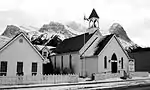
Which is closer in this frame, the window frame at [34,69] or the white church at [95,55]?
the window frame at [34,69]

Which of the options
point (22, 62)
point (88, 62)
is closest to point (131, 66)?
Result: point (88, 62)

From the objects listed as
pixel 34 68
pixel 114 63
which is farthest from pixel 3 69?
A: pixel 114 63

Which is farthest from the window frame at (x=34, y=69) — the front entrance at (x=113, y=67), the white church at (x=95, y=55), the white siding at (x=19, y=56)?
the front entrance at (x=113, y=67)

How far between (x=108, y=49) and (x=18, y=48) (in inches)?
656

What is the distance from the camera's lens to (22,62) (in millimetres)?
28766

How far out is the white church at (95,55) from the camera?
36.2 m

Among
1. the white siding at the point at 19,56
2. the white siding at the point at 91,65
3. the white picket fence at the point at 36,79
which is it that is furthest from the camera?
the white siding at the point at 91,65

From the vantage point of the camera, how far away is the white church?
36.2 metres

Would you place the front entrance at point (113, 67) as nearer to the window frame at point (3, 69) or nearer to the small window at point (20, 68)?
the small window at point (20, 68)

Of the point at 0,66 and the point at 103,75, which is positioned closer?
the point at 0,66

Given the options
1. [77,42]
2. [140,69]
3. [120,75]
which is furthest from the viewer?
[140,69]

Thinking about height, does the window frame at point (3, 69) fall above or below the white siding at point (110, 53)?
below

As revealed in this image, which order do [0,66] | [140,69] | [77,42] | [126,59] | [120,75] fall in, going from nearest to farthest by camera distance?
[0,66] < [120,75] < [126,59] < [77,42] < [140,69]

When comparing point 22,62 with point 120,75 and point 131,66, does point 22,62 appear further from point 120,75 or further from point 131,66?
point 131,66
